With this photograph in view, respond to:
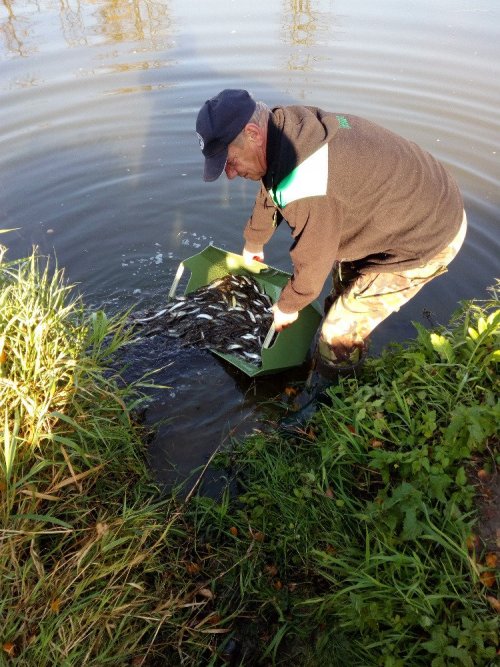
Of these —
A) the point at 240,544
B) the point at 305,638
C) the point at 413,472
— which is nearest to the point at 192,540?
the point at 240,544

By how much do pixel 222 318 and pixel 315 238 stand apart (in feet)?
6.09

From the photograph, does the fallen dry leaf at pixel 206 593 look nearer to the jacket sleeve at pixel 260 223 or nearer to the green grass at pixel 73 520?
the green grass at pixel 73 520

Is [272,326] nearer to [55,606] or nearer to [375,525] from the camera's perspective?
[375,525]

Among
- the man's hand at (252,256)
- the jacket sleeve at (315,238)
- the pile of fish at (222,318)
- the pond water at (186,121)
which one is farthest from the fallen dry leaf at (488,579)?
the man's hand at (252,256)

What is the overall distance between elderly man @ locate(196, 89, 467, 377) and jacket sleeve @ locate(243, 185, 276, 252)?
54mm

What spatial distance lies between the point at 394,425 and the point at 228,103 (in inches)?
A: 86.0

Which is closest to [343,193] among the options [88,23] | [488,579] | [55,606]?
[488,579]

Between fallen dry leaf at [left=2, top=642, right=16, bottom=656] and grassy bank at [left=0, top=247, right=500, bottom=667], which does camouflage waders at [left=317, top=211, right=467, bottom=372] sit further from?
fallen dry leaf at [left=2, top=642, right=16, bottom=656]

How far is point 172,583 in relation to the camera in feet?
8.95

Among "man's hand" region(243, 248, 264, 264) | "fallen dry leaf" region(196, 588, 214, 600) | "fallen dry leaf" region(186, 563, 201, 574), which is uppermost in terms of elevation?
"man's hand" region(243, 248, 264, 264)

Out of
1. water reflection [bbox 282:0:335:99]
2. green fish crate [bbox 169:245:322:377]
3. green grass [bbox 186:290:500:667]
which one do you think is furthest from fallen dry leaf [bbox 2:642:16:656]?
water reflection [bbox 282:0:335:99]

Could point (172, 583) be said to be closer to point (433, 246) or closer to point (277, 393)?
point (277, 393)

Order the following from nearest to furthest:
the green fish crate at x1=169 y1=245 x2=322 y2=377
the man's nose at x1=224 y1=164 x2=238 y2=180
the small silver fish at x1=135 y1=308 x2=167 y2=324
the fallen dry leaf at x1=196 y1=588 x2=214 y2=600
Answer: the fallen dry leaf at x1=196 y1=588 x2=214 y2=600 → the man's nose at x1=224 y1=164 x2=238 y2=180 → the green fish crate at x1=169 y1=245 x2=322 y2=377 → the small silver fish at x1=135 y1=308 x2=167 y2=324

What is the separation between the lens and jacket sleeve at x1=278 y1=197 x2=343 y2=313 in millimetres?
3037
